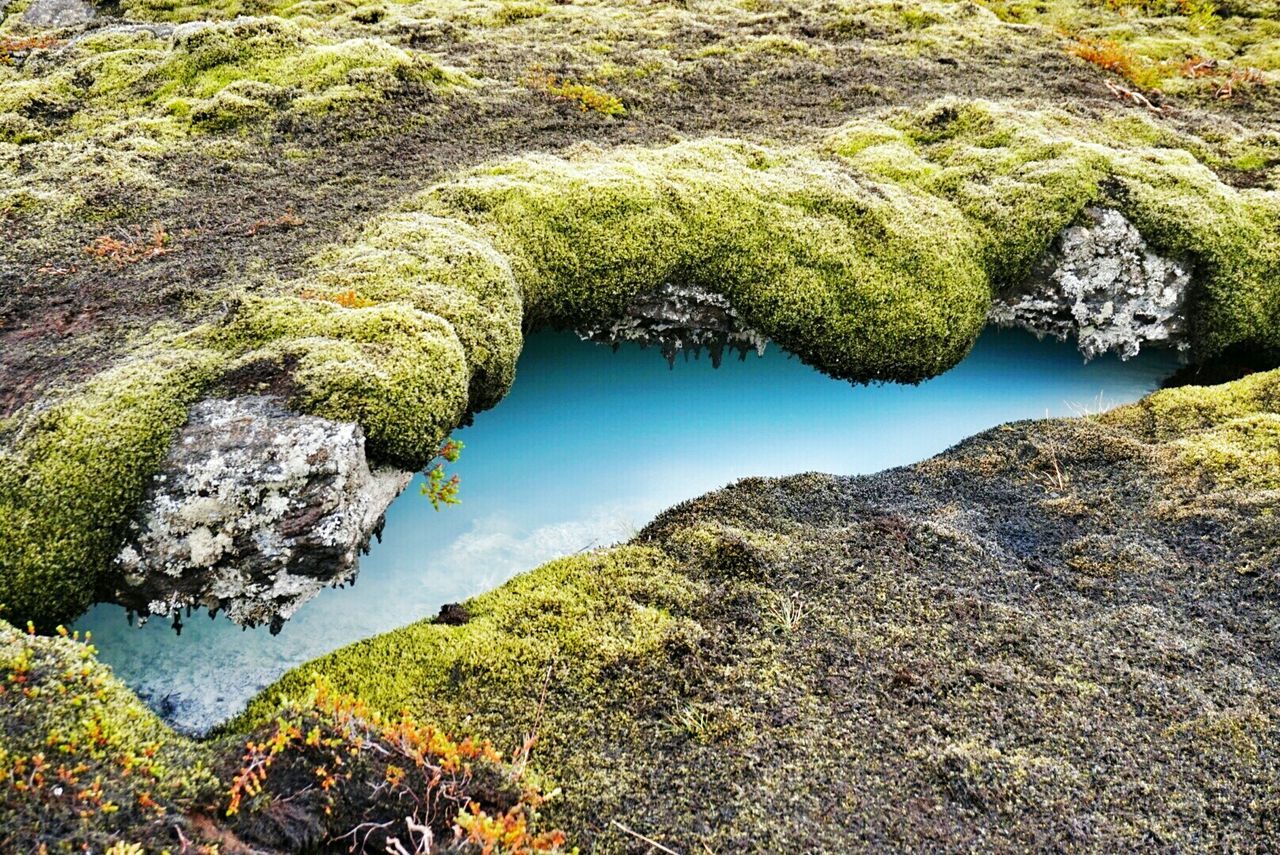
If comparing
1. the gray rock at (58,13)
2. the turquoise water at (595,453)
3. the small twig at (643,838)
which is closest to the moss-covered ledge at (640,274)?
the turquoise water at (595,453)

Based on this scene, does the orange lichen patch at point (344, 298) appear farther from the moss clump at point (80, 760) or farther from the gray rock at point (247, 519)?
the moss clump at point (80, 760)

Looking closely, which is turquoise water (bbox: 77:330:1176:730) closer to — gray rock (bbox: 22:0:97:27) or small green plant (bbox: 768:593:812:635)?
small green plant (bbox: 768:593:812:635)

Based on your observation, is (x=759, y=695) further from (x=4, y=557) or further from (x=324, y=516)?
(x=4, y=557)

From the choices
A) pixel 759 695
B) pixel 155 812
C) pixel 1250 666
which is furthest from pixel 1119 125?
pixel 155 812

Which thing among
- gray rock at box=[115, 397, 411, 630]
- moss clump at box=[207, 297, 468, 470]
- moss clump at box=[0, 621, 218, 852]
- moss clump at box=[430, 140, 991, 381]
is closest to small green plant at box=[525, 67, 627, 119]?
moss clump at box=[430, 140, 991, 381]

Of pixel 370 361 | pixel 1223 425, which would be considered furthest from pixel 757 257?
pixel 1223 425

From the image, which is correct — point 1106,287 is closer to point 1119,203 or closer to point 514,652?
point 1119,203
